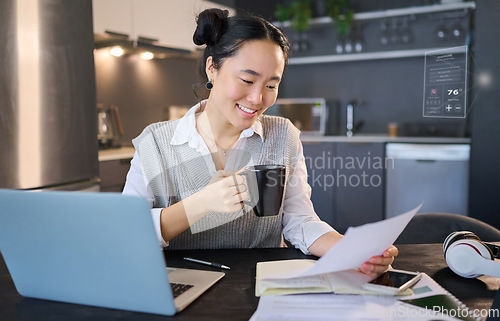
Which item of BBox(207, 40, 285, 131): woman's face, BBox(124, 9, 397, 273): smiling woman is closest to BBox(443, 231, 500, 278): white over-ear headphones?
BBox(124, 9, 397, 273): smiling woman

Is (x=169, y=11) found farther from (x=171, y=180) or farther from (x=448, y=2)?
(x=448, y=2)

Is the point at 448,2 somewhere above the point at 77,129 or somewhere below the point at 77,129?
above

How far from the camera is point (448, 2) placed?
11.9 feet

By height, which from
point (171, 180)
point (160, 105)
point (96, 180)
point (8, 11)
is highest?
point (8, 11)

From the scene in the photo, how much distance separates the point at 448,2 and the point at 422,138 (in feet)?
3.81

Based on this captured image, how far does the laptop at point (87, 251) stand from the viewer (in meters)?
0.65

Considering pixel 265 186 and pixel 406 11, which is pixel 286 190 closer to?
pixel 265 186

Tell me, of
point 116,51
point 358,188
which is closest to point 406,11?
point 358,188

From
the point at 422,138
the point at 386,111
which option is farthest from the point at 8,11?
the point at 386,111

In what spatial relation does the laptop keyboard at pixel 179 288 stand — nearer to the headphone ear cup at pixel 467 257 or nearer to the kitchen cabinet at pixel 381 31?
the headphone ear cup at pixel 467 257

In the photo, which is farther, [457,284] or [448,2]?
[448,2]

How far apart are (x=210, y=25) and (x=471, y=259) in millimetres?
869

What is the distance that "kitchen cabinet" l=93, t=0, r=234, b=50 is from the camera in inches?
103

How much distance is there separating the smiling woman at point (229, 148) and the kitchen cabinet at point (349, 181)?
215cm
